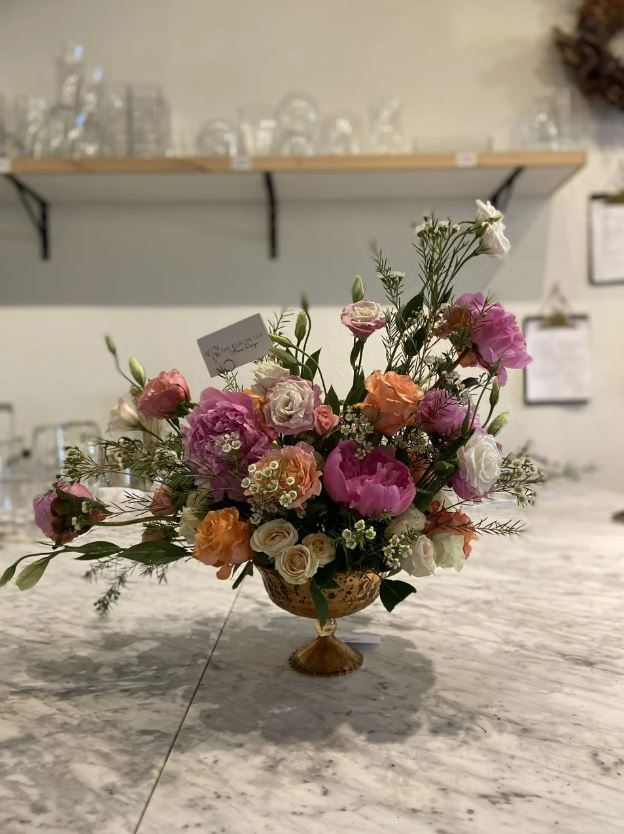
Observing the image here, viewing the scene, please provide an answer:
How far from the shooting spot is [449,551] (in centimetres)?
72

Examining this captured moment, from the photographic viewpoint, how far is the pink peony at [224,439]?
2.23 feet

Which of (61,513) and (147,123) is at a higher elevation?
(147,123)

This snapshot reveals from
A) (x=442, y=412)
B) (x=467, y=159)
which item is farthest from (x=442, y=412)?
(x=467, y=159)

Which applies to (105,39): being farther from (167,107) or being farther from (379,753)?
(379,753)

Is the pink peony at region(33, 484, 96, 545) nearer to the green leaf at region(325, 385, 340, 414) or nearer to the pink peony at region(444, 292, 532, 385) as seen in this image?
the green leaf at region(325, 385, 340, 414)

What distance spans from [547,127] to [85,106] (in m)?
1.31

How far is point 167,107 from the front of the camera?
2.22m

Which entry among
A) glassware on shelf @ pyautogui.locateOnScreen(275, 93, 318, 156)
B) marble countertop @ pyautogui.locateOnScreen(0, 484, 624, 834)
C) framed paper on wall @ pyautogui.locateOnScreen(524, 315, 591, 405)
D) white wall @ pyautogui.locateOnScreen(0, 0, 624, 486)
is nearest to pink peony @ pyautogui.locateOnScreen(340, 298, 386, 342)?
marble countertop @ pyautogui.locateOnScreen(0, 484, 624, 834)

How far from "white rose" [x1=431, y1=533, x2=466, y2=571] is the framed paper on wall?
1775 mm

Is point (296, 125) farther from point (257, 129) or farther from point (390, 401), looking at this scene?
point (390, 401)

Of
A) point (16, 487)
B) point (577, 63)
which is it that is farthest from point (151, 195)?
point (577, 63)

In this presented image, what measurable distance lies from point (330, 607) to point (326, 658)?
10 cm

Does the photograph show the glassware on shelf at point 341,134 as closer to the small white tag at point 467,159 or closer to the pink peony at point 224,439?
the small white tag at point 467,159

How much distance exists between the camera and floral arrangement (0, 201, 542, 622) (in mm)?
666
